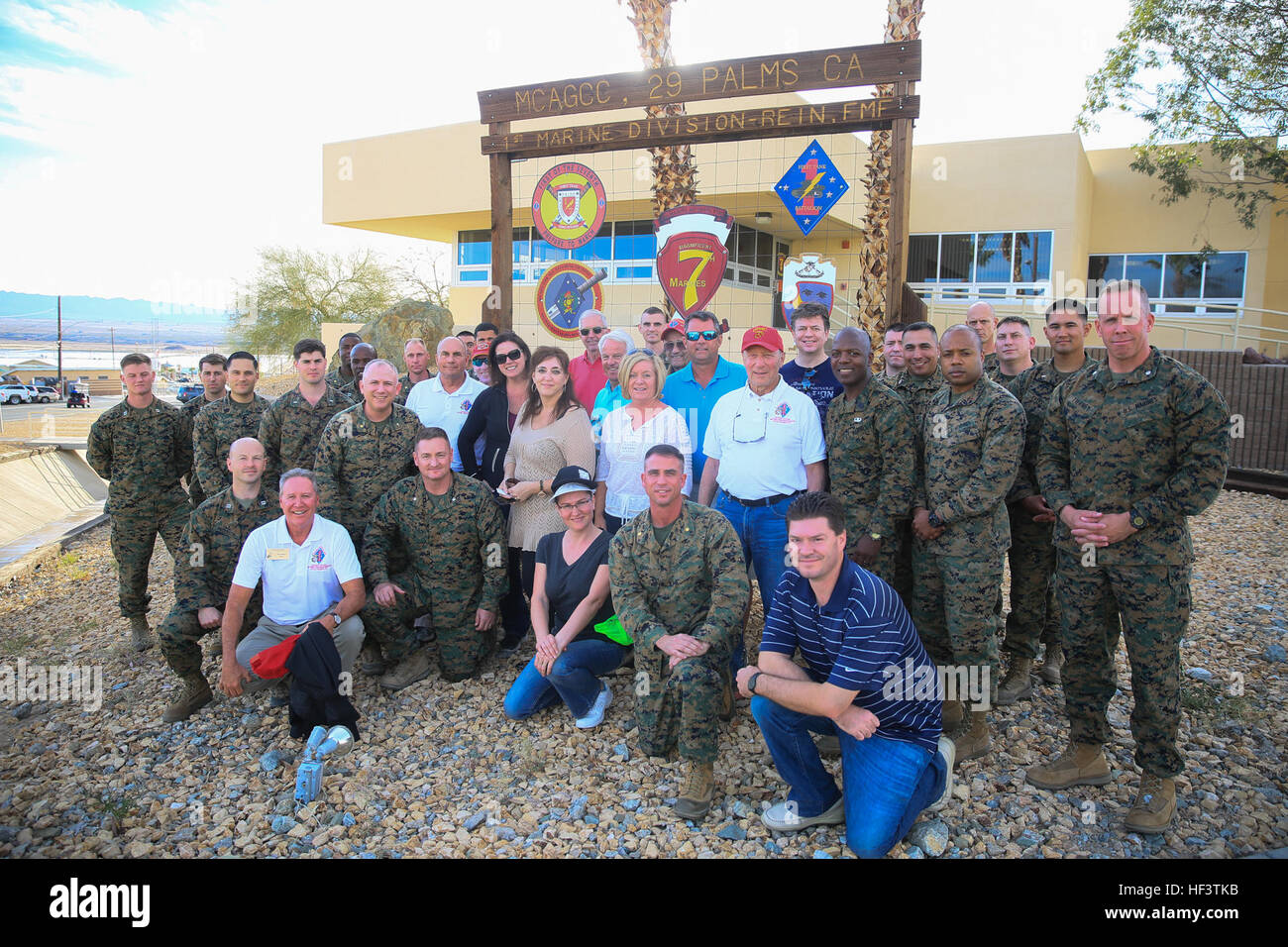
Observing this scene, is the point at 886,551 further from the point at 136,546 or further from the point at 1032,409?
the point at 136,546

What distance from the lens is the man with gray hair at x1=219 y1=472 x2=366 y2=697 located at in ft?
14.3

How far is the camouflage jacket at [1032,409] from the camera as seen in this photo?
14.3 feet

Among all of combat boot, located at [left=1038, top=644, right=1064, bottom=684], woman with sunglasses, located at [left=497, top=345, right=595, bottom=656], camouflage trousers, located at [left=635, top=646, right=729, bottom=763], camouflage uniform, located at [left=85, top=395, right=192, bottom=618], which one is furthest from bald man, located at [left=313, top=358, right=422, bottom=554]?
combat boot, located at [left=1038, top=644, right=1064, bottom=684]

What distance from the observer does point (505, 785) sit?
3791 mm

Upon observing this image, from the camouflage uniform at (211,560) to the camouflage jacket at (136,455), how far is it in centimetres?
128

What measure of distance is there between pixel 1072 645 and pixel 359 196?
20.8 metres

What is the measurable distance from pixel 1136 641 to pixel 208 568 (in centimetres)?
499

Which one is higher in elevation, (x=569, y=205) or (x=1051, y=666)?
(x=569, y=205)

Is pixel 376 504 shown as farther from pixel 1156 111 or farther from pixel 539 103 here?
pixel 1156 111

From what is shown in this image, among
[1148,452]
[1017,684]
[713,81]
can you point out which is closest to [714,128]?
[713,81]

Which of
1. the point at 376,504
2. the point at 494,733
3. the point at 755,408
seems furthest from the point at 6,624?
the point at 755,408

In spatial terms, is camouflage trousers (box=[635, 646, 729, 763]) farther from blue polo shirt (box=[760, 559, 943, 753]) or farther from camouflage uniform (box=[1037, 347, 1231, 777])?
camouflage uniform (box=[1037, 347, 1231, 777])

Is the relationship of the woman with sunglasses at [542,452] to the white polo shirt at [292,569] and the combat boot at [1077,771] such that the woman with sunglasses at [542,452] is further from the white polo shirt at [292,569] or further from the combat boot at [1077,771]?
the combat boot at [1077,771]

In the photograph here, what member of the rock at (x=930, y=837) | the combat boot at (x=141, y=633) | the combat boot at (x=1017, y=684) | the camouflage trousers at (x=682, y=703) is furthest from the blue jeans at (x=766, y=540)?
the combat boot at (x=141, y=633)
